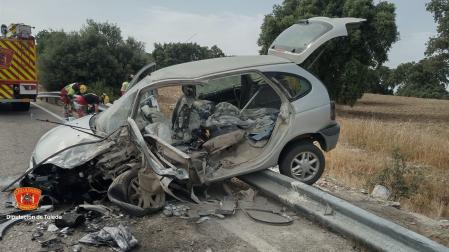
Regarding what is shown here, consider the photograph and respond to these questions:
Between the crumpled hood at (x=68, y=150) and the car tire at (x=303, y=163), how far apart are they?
224 cm

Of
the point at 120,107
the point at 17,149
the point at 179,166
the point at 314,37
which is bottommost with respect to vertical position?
the point at 17,149

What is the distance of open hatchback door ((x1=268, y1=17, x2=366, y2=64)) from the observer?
6000 mm

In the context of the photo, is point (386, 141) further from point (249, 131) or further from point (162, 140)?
point (162, 140)

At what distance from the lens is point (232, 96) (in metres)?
6.90

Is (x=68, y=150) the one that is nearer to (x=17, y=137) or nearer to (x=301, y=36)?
(x=301, y=36)

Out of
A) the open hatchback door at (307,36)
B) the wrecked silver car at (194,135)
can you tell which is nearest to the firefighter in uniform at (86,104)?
the wrecked silver car at (194,135)

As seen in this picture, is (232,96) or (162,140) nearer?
(162,140)

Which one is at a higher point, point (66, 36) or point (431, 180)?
point (66, 36)

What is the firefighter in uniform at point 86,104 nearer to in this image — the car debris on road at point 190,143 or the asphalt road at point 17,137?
the asphalt road at point 17,137

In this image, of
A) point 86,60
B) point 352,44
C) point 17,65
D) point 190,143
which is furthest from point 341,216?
point 352,44

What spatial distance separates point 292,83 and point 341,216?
2.17 meters

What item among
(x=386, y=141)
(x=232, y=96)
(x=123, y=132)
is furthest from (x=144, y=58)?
(x=123, y=132)

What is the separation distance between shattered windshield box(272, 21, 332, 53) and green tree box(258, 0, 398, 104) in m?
19.0

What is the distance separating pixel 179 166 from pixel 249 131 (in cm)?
124
